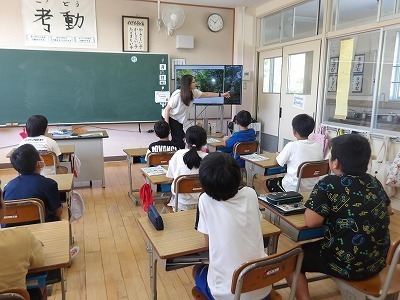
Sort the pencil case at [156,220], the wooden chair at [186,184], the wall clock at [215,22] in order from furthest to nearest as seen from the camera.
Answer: the wall clock at [215,22]
the wooden chair at [186,184]
the pencil case at [156,220]

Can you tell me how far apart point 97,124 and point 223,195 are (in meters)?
5.00

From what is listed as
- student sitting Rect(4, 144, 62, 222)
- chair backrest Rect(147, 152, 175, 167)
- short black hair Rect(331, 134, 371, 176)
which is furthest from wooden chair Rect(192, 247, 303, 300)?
chair backrest Rect(147, 152, 175, 167)

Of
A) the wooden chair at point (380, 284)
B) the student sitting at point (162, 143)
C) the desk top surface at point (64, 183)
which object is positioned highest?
the student sitting at point (162, 143)

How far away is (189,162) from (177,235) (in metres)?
0.94

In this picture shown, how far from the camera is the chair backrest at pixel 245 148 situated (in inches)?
148

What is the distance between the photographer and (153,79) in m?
6.02

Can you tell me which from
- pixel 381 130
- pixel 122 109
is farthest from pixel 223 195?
pixel 122 109

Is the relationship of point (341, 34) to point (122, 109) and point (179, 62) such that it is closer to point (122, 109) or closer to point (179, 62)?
point (179, 62)

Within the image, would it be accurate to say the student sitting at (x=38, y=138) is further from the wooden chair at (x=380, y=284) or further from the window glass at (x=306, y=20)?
the window glass at (x=306, y=20)

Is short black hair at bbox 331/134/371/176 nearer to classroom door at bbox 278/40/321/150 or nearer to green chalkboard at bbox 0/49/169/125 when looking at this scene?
classroom door at bbox 278/40/321/150

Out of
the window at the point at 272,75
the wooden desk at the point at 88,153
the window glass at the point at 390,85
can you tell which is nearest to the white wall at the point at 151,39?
the window at the point at 272,75

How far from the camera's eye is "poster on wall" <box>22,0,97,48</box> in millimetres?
5230

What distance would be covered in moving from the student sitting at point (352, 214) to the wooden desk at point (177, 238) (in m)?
0.26

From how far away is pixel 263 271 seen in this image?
1.18 m
